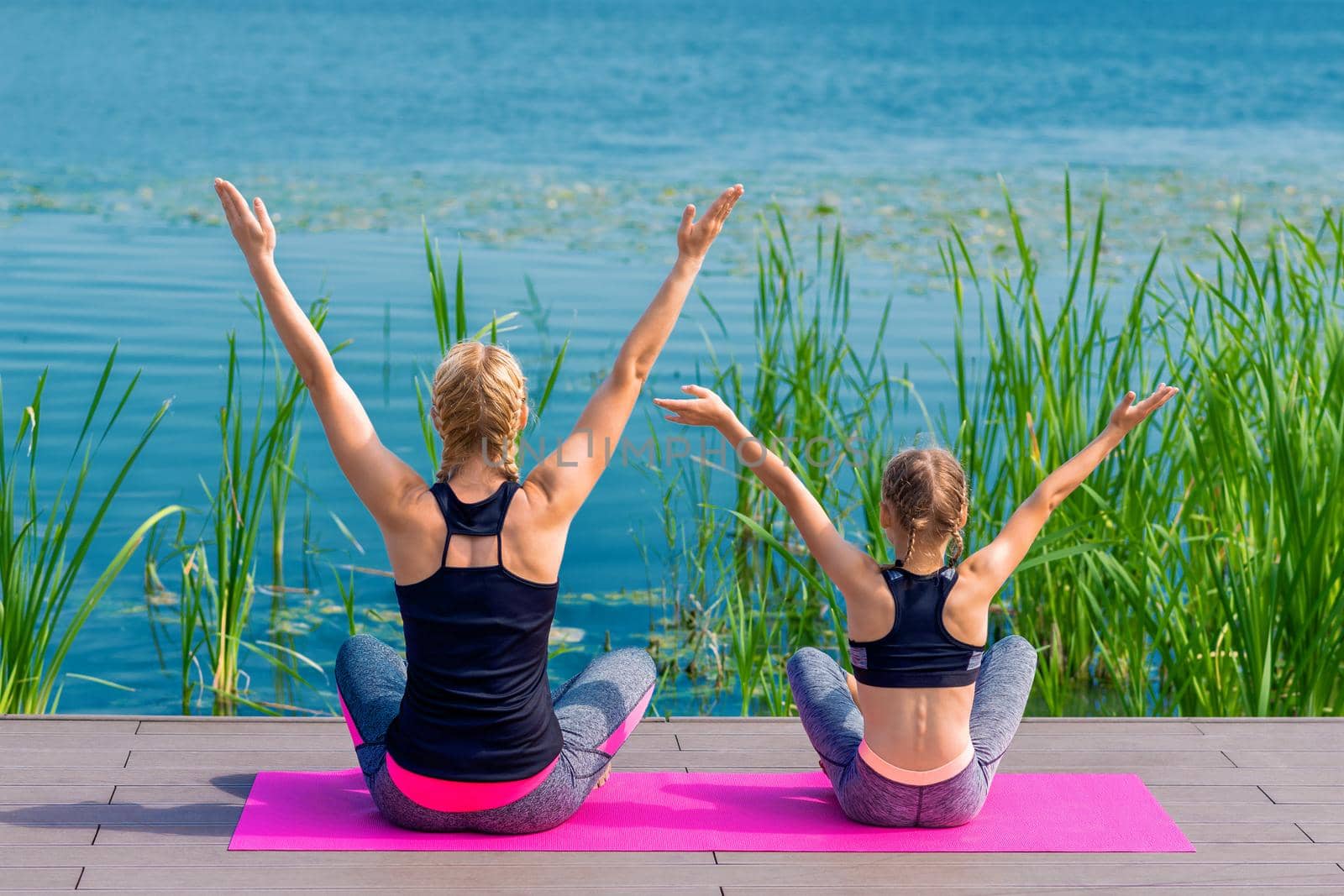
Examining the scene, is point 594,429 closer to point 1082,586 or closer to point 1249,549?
point 1082,586

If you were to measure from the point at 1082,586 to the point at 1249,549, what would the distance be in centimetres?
43

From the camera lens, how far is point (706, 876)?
2.46 m

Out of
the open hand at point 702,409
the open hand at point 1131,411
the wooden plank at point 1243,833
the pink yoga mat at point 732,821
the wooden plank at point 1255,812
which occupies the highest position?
the open hand at point 702,409

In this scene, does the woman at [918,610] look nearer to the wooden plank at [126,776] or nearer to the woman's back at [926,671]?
the woman's back at [926,671]

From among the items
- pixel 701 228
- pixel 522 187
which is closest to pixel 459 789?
pixel 701 228

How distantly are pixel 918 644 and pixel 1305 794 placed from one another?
37.5 inches

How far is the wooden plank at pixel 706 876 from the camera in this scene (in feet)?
7.84

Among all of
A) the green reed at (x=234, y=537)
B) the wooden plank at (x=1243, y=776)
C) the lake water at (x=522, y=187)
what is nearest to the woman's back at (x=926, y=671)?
the wooden plank at (x=1243, y=776)

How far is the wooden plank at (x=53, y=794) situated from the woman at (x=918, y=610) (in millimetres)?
1283

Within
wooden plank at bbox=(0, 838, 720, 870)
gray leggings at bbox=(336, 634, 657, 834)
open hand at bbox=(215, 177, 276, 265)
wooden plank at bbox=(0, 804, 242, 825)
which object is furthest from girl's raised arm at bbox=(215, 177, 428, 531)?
wooden plank at bbox=(0, 804, 242, 825)

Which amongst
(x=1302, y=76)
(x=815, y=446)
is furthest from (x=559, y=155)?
(x=1302, y=76)

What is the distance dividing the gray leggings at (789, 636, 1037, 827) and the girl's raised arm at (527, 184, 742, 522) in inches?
26.0

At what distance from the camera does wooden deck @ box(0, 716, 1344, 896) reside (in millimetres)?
2424

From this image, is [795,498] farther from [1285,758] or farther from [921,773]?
[1285,758]
